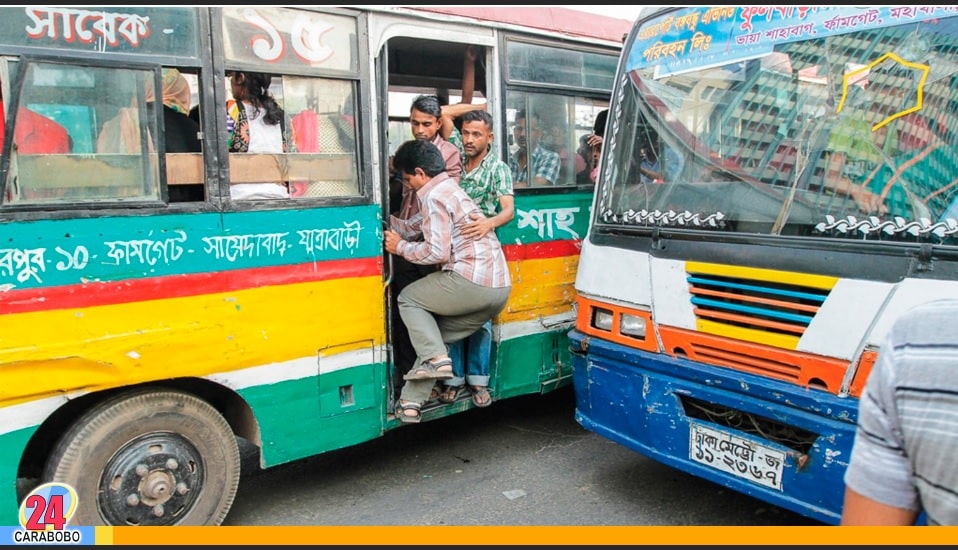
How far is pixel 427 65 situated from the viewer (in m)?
5.79

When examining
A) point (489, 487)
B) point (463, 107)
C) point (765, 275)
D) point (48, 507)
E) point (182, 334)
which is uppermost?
point (463, 107)

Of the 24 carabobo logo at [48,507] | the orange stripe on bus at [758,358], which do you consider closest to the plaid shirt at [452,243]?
the orange stripe on bus at [758,358]

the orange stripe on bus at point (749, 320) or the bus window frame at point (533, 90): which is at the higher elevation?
the bus window frame at point (533, 90)

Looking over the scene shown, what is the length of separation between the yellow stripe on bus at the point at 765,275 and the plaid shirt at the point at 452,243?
108cm

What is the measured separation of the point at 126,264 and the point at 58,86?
0.74 meters

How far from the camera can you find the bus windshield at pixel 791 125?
2.88 metres

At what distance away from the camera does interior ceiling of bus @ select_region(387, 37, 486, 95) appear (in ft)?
17.1

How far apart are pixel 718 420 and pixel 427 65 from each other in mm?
3615

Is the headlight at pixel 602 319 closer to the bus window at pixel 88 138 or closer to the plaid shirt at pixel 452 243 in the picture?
the plaid shirt at pixel 452 243

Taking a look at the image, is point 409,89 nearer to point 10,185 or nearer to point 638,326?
point 638,326

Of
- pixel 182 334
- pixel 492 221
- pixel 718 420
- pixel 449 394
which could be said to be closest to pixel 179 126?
pixel 182 334

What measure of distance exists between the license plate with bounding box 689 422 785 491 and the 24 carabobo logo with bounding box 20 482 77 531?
269 cm

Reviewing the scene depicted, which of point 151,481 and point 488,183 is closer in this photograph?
point 151,481

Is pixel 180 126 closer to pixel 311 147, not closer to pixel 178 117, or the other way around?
pixel 178 117
